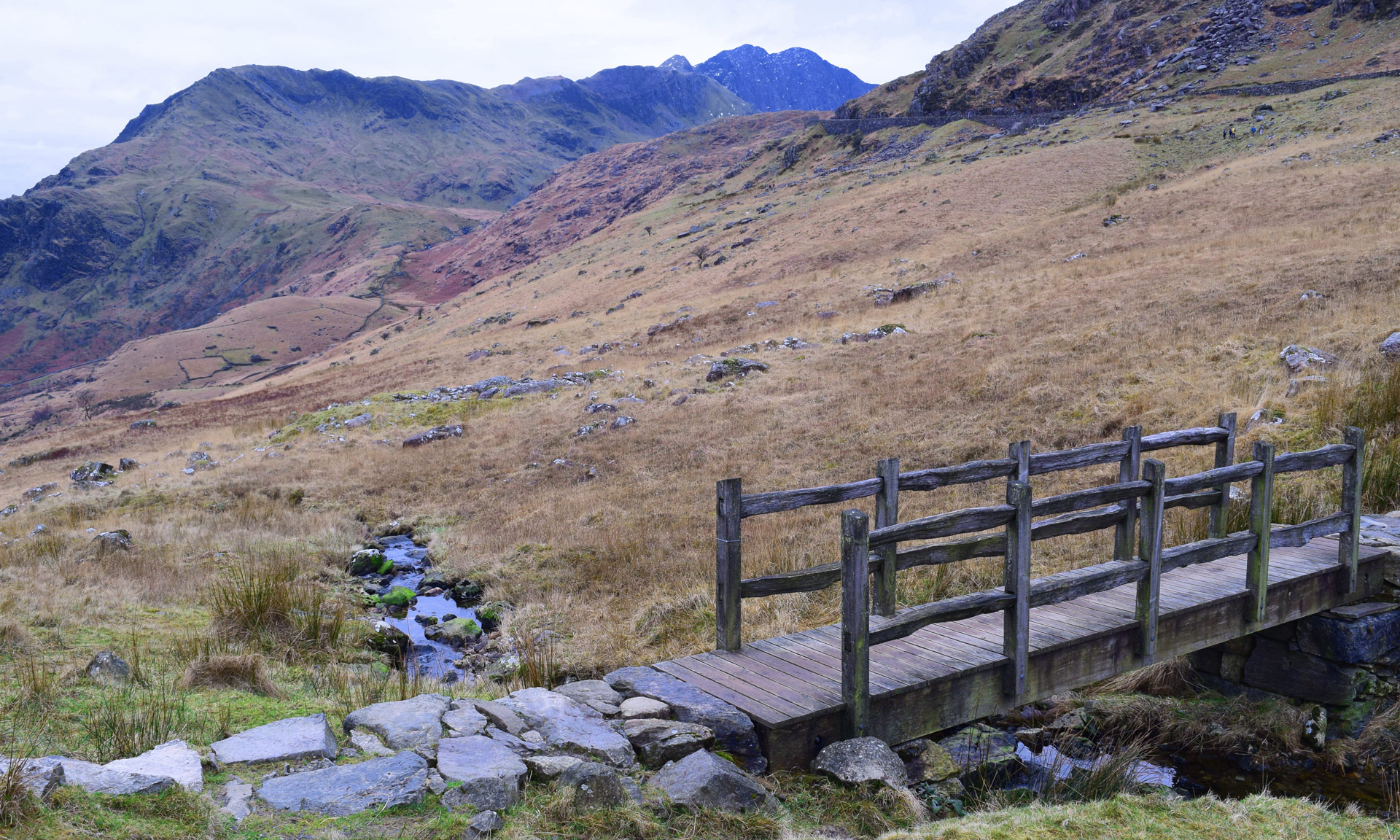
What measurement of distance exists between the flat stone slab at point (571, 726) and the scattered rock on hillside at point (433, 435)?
17800 mm

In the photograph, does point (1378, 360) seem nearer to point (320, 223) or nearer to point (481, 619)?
point (481, 619)

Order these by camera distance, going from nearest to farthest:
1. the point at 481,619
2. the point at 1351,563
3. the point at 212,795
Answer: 1. the point at 212,795
2. the point at 1351,563
3. the point at 481,619

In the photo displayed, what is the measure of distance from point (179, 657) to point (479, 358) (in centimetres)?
3155

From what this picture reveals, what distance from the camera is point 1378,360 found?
43.3 ft

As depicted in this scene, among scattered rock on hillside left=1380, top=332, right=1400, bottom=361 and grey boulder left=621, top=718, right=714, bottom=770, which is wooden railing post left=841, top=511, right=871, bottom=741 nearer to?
grey boulder left=621, top=718, right=714, bottom=770

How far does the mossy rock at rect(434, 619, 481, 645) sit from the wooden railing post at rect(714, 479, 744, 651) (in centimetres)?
518

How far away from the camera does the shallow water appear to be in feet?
30.6

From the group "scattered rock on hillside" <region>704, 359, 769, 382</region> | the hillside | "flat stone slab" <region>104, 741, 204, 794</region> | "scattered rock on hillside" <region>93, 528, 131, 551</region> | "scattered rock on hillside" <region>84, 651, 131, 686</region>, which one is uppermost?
the hillside

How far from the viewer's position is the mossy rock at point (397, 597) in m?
11.8

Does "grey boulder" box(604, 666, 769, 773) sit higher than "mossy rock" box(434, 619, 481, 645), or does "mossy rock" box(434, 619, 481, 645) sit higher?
"grey boulder" box(604, 666, 769, 773)

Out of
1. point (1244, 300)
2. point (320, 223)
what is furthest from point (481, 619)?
point (320, 223)

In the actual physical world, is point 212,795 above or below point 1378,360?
below

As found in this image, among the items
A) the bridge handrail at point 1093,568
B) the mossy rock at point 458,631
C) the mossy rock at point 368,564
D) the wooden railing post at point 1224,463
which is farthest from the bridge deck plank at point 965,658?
the mossy rock at point 368,564

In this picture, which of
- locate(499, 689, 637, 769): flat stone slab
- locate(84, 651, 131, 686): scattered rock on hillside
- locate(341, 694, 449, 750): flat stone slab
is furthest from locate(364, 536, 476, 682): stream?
locate(499, 689, 637, 769): flat stone slab
